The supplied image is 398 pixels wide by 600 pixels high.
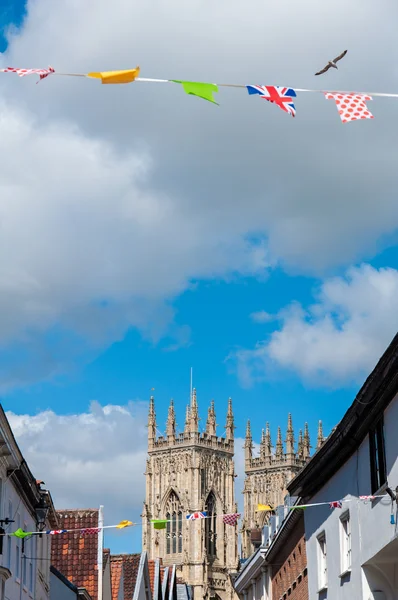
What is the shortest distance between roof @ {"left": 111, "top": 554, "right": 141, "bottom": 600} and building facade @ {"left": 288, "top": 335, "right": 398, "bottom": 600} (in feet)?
70.7

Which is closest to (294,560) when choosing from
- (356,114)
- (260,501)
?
(356,114)

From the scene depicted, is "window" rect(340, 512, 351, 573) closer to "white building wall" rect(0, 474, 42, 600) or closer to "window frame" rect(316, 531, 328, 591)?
"window frame" rect(316, 531, 328, 591)

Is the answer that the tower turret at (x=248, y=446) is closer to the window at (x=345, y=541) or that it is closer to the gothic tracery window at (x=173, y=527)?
the gothic tracery window at (x=173, y=527)

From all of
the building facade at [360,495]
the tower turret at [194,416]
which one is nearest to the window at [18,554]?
the building facade at [360,495]

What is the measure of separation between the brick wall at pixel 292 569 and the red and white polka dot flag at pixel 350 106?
18321 mm

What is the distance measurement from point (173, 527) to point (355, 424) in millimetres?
106720

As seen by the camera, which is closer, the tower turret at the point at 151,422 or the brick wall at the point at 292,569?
the brick wall at the point at 292,569

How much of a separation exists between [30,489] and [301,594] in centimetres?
784

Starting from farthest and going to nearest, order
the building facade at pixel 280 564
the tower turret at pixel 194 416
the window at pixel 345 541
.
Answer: the tower turret at pixel 194 416 < the building facade at pixel 280 564 < the window at pixel 345 541

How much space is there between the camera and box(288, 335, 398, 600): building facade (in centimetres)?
2119

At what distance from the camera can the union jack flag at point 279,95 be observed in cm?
1560

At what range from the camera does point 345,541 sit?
2544 cm

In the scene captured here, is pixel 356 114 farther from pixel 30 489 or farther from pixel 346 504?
pixel 30 489

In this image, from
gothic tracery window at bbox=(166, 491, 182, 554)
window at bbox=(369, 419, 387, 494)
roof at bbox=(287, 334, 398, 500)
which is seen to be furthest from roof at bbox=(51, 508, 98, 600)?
gothic tracery window at bbox=(166, 491, 182, 554)
